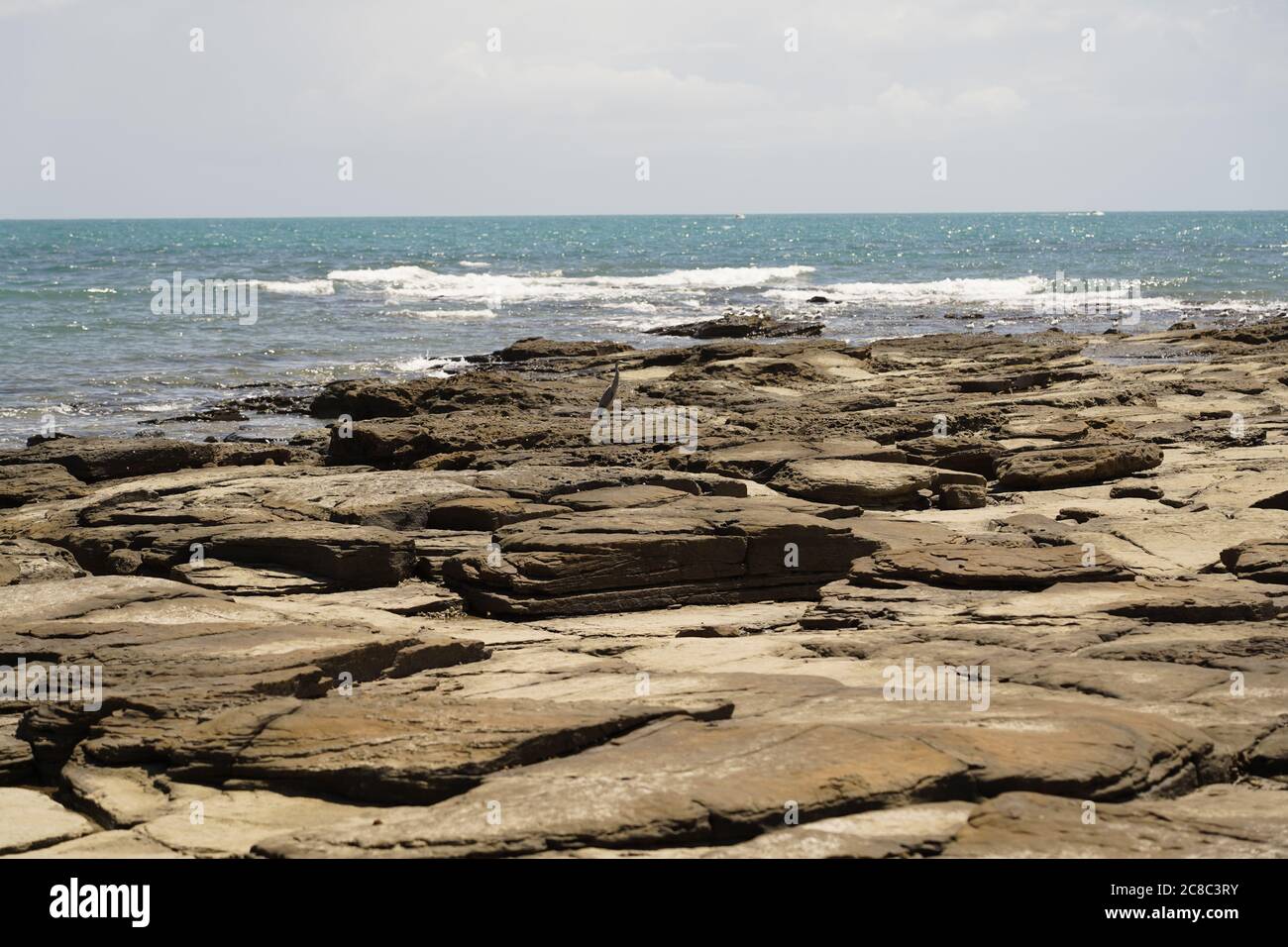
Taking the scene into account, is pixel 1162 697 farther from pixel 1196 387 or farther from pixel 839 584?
pixel 1196 387

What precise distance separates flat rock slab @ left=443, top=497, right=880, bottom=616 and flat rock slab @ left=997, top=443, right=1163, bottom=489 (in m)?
3.28

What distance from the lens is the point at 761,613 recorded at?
7980 mm

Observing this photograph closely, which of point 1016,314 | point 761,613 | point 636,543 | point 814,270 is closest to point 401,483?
point 636,543

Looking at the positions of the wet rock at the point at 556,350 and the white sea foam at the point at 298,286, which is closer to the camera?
the wet rock at the point at 556,350

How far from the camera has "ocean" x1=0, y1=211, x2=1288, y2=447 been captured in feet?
74.5

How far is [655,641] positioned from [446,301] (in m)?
37.0

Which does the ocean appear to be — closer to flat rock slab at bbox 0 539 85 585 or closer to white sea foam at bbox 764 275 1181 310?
white sea foam at bbox 764 275 1181 310

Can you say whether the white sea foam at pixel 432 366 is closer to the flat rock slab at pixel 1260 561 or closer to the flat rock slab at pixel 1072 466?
the flat rock slab at pixel 1072 466

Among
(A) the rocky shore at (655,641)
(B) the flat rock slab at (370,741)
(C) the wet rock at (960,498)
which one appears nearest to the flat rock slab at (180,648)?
(A) the rocky shore at (655,641)

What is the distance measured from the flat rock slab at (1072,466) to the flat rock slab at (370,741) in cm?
688

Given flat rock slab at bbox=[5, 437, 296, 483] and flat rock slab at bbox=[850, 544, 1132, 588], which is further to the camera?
flat rock slab at bbox=[5, 437, 296, 483]

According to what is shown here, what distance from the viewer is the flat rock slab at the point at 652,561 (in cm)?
802

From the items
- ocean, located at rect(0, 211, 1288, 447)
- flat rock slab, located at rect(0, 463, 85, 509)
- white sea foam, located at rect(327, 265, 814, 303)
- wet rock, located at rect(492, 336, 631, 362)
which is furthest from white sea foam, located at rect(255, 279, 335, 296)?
flat rock slab, located at rect(0, 463, 85, 509)

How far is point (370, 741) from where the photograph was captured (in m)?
5.10
